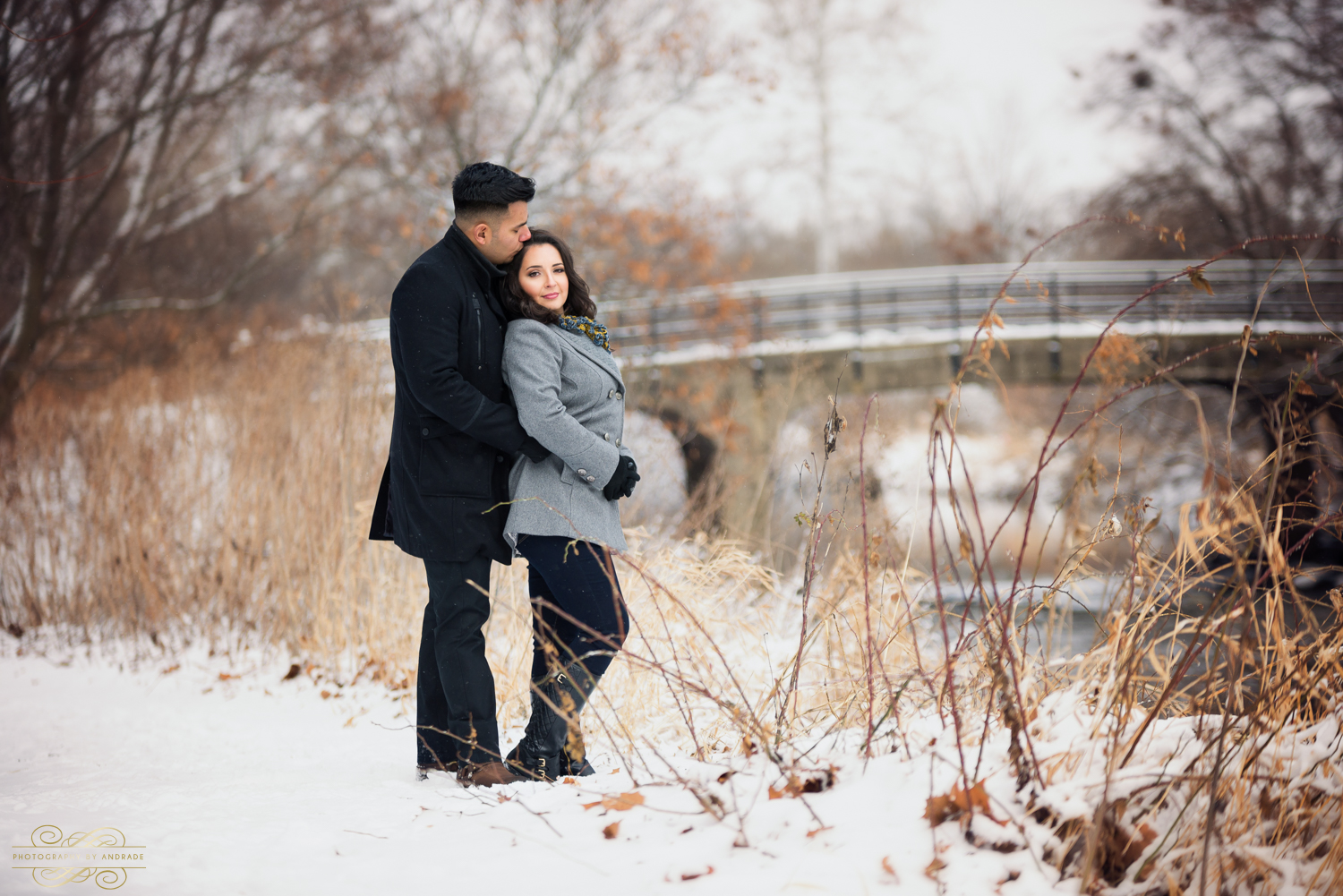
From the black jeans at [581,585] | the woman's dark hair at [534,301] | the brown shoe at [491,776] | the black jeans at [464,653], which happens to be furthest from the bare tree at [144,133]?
the brown shoe at [491,776]

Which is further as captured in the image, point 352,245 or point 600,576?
point 352,245

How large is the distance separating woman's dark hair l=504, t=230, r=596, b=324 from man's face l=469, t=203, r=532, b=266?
0.02 m

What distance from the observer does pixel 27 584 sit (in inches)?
219

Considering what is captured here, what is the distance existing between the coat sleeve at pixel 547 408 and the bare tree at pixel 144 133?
218cm

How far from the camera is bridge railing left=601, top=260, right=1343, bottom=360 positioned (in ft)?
38.3

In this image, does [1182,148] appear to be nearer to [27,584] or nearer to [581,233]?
[581,233]

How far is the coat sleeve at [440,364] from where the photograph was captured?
232 centimetres

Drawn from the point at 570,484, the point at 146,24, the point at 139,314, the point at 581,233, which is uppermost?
the point at 146,24

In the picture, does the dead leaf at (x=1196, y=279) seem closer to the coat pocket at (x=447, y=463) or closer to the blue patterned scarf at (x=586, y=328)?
the blue patterned scarf at (x=586, y=328)

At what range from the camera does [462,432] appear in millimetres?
2434

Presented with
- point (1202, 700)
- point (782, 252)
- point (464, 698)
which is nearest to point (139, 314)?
point (464, 698)

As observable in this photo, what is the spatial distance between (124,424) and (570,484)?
4571 millimetres

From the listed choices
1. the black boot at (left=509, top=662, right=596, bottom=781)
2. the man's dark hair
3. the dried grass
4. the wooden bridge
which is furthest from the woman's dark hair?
the wooden bridge

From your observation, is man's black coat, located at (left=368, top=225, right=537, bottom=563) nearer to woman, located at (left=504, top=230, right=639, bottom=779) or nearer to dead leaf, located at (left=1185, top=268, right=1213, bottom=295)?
woman, located at (left=504, top=230, right=639, bottom=779)
